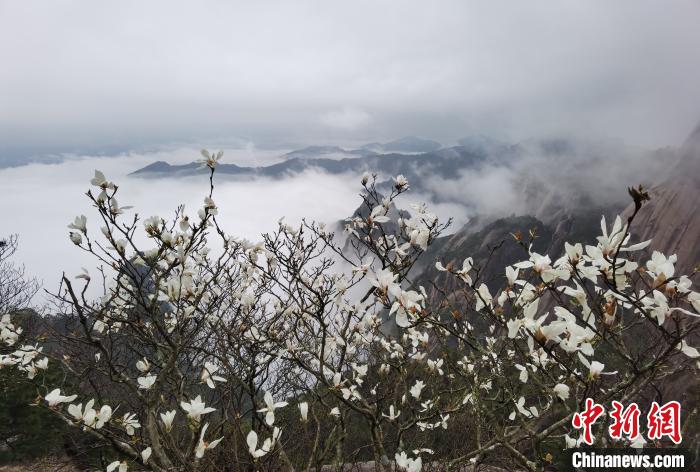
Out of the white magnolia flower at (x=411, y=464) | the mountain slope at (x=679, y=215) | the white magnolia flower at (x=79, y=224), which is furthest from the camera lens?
the mountain slope at (x=679, y=215)

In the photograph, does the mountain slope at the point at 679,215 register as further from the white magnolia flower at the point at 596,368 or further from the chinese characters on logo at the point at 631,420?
the white magnolia flower at the point at 596,368

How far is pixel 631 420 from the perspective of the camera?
2.65 meters

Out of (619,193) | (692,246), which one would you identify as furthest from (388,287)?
(619,193)

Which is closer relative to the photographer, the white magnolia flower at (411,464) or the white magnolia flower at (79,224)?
the white magnolia flower at (411,464)

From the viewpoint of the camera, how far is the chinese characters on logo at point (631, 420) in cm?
262

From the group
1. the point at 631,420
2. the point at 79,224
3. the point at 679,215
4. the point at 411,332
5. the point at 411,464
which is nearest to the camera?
the point at 631,420

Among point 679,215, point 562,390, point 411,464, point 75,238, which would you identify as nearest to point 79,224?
point 75,238

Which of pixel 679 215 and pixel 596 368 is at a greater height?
pixel 596 368

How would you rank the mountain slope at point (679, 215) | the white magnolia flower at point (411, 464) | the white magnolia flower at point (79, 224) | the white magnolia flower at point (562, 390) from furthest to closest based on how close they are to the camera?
the mountain slope at point (679, 215), the white magnolia flower at point (79, 224), the white magnolia flower at point (411, 464), the white magnolia flower at point (562, 390)

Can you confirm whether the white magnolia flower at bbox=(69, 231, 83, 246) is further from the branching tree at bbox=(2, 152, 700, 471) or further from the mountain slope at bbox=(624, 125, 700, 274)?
the mountain slope at bbox=(624, 125, 700, 274)

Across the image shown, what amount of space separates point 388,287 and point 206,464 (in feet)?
10.6

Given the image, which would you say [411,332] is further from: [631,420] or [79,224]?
[79,224]

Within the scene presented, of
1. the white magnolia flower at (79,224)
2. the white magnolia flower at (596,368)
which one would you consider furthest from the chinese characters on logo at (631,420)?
the white magnolia flower at (79,224)

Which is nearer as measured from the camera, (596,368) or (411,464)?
(596,368)
